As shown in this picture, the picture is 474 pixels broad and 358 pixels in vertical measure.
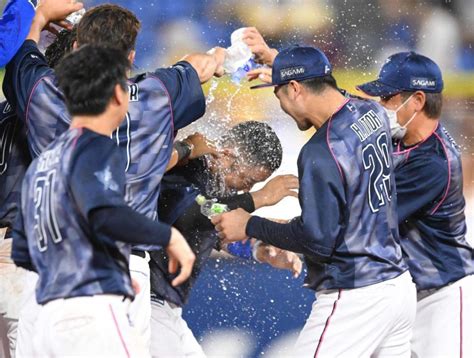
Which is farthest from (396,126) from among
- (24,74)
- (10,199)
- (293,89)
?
(10,199)

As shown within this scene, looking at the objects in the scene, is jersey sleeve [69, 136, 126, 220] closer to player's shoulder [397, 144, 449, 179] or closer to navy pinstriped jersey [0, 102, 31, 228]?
navy pinstriped jersey [0, 102, 31, 228]

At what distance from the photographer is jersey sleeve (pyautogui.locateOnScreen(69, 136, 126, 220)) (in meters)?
2.98

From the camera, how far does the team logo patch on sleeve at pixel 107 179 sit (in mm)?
3014

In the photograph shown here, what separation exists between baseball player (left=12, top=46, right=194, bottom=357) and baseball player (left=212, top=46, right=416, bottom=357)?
0.86 m

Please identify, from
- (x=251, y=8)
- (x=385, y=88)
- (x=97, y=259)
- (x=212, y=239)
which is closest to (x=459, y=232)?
(x=385, y=88)

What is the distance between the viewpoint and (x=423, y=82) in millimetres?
4434

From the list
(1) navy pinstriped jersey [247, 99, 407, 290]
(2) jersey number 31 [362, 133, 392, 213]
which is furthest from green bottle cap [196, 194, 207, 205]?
(2) jersey number 31 [362, 133, 392, 213]

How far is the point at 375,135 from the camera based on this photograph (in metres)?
3.95

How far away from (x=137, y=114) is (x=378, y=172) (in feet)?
3.29

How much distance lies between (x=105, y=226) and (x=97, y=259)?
0.65ft

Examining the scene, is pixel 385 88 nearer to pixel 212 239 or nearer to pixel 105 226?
pixel 212 239

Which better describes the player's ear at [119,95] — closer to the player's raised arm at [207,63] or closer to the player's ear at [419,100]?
the player's raised arm at [207,63]

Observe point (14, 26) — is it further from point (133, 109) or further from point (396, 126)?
point (396, 126)

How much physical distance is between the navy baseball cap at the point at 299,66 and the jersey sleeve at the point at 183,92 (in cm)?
34
